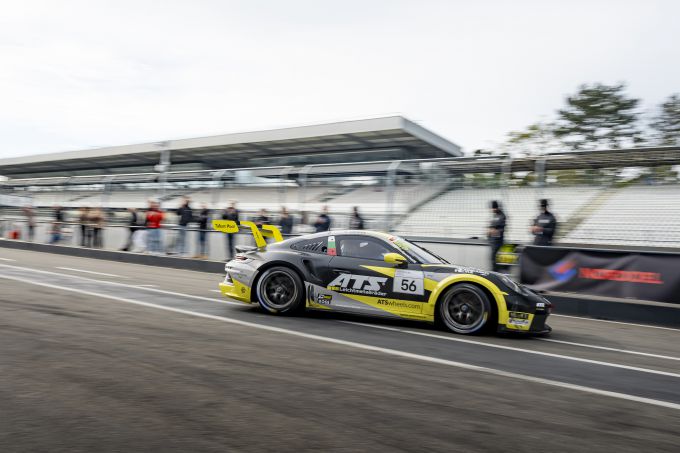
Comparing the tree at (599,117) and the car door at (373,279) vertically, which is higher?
the tree at (599,117)

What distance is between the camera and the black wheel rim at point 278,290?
7715mm

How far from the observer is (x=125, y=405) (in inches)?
140

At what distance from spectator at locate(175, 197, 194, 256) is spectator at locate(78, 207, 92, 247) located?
16.9 feet

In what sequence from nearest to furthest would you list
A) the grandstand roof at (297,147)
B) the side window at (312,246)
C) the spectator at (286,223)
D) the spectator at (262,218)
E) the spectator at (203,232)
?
the side window at (312,246) < the spectator at (286,223) < the spectator at (262,218) < the spectator at (203,232) < the grandstand roof at (297,147)

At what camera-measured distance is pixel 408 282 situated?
722 centimetres

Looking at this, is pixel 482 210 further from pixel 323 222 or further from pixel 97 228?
pixel 97 228

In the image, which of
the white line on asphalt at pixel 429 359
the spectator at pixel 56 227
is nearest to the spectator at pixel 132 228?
the spectator at pixel 56 227

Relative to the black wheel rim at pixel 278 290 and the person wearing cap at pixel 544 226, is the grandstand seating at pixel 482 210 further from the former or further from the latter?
the black wheel rim at pixel 278 290

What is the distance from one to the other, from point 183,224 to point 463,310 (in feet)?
39.2

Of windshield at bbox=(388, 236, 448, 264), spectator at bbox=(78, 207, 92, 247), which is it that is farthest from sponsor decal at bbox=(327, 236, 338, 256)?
spectator at bbox=(78, 207, 92, 247)

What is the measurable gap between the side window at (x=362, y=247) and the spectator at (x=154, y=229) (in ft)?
36.5

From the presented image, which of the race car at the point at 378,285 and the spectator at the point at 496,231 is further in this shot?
the spectator at the point at 496,231

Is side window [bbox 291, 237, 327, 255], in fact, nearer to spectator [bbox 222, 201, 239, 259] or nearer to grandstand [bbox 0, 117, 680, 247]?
grandstand [bbox 0, 117, 680, 247]

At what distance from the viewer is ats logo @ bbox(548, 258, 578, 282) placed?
34.7 feet
